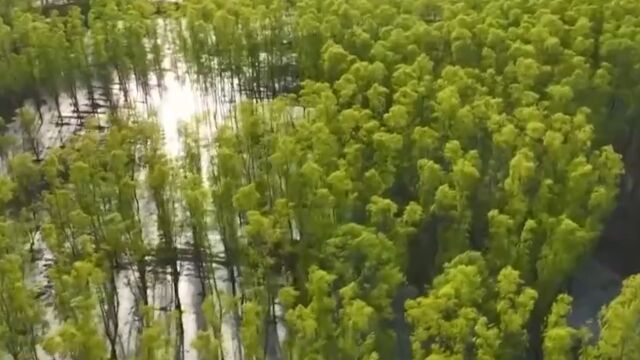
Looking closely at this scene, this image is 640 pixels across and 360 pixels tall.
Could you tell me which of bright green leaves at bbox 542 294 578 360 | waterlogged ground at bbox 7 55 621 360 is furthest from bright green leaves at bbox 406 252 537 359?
waterlogged ground at bbox 7 55 621 360

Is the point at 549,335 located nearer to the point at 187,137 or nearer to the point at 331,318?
the point at 331,318

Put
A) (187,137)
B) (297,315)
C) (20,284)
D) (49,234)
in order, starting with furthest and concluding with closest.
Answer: (187,137)
(49,234)
(20,284)
(297,315)

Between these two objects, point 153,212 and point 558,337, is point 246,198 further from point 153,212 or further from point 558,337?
point 558,337

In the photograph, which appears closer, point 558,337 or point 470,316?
point 558,337

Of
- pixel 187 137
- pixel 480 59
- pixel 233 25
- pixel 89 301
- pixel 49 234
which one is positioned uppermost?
pixel 233 25

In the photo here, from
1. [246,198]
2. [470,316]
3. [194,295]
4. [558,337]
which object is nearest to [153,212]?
[194,295]

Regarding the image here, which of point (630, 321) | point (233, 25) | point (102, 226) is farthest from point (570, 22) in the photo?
point (102, 226)

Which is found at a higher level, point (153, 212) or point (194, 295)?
point (153, 212)

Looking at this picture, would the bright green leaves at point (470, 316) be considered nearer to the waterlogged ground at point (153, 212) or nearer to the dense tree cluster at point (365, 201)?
the dense tree cluster at point (365, 201)

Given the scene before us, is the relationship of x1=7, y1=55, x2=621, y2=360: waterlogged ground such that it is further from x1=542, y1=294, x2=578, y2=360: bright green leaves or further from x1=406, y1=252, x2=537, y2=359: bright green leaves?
x1=542, y1=294, x2=578, y2=360: bright green leaves
